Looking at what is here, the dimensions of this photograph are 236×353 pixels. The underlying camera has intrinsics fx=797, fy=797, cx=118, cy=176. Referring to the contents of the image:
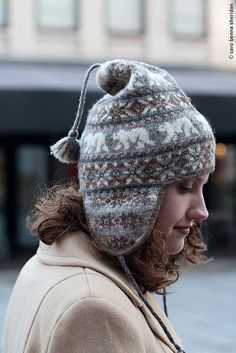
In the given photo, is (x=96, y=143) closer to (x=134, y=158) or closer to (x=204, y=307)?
(x=134, y=158)

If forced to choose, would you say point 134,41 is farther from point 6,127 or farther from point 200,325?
point 200,325

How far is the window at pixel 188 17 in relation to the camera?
64.0ft

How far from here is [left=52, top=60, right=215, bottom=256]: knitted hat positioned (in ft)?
5.93

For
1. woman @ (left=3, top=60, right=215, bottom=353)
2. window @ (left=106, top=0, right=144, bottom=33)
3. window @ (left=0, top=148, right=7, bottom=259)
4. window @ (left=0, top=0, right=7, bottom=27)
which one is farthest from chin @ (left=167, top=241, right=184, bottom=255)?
window @ (left=106, top=0, right=144, bottom=33)

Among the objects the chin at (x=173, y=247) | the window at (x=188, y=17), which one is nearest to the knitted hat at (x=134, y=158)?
the chin at (x=173, y=247)

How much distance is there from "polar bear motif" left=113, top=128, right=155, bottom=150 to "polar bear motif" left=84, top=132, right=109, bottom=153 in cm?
4

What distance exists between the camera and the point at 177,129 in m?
1.84

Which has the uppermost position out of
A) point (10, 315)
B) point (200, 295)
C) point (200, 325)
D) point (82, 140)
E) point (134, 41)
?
point (82, 140)

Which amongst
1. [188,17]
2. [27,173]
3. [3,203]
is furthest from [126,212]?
[188,17]

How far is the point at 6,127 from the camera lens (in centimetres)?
1595

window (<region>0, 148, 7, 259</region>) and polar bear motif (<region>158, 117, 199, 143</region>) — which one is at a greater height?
polar bear motif (<region>158, 117, 199, 143</region>)

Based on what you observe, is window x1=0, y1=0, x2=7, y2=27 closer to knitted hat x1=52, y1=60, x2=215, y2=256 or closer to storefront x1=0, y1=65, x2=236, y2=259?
storefront x1=0, y1=65, x2=236, y2=259

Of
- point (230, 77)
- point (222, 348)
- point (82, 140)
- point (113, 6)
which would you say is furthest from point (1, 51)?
point (82, 140)

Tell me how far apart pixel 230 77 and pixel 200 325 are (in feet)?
35.5
